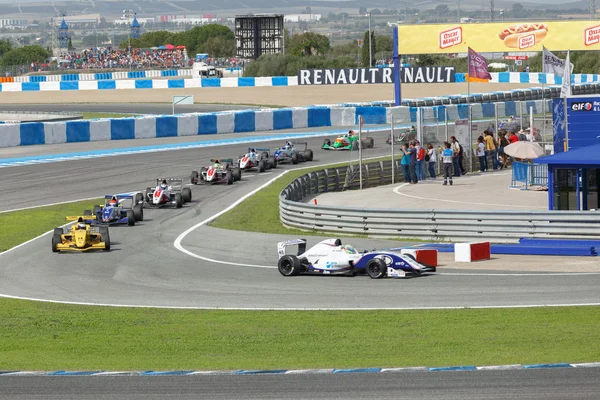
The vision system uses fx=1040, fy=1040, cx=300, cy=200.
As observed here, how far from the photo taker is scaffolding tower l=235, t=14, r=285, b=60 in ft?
471

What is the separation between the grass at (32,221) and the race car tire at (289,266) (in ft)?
23.0

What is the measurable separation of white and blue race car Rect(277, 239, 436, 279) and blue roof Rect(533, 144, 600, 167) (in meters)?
6.81

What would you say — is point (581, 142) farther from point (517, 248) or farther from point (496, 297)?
point (496, 297)

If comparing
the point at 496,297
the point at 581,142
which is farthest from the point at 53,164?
the point at 496,297

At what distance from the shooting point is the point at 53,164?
126 feet

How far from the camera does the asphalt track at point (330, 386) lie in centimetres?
999

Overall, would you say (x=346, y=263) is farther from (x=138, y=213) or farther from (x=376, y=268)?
(x=138, y=213)

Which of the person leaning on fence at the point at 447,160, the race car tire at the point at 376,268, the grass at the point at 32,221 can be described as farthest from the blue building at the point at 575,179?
the grass at the point at 32,221

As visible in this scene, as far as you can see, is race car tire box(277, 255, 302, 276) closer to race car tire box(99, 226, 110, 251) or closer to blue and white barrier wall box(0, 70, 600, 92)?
race car tire box(99, 226, 110, 251)

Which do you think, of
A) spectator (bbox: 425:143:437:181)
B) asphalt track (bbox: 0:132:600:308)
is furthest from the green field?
spectator (bbox: 425:143:437:181)

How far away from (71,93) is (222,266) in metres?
69.1

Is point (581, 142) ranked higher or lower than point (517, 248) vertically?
higher

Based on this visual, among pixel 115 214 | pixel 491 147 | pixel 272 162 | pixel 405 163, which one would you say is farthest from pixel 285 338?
pixel 491 147

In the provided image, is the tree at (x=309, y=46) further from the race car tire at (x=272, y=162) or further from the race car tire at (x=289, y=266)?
the race car tire at (x=289, y=266)
